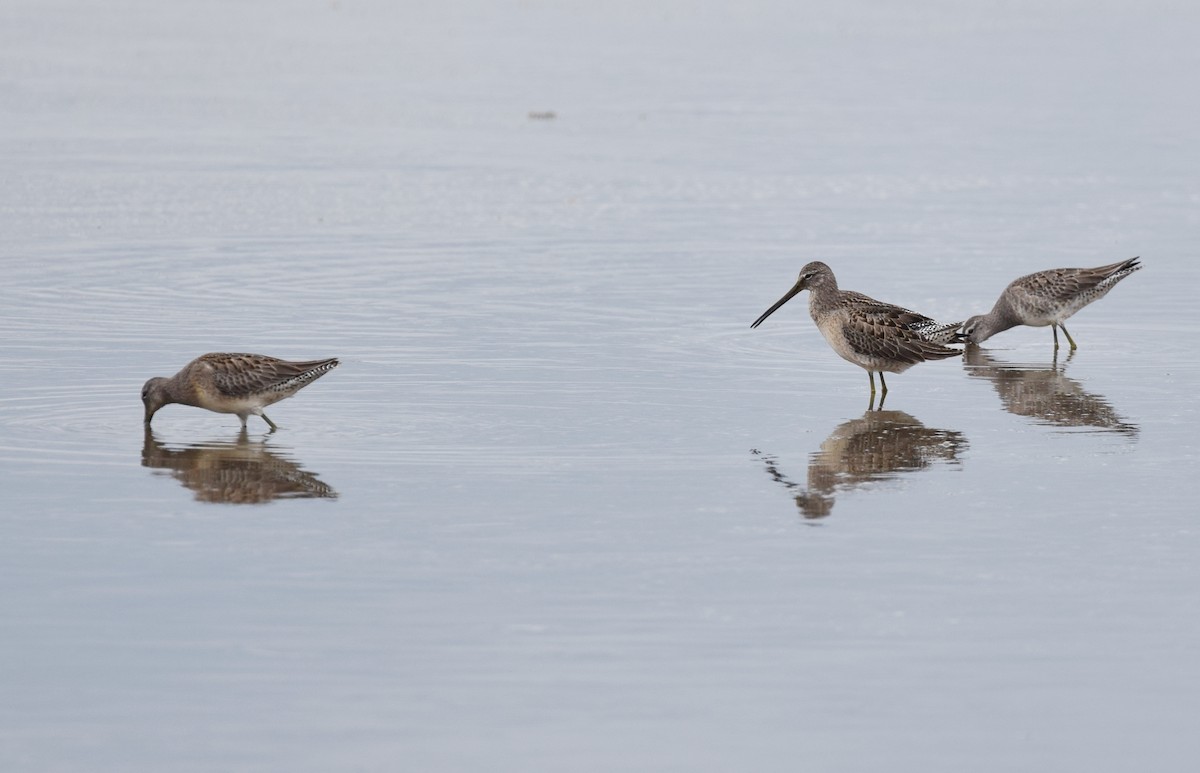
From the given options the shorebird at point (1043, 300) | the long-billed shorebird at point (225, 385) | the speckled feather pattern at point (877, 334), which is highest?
the shorebird at point (1043, 300)

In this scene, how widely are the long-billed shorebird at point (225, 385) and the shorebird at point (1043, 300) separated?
5.42 meters

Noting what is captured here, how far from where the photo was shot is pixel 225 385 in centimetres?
1096

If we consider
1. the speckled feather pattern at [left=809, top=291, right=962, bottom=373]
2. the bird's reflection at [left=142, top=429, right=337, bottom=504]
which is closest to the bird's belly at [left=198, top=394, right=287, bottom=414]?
the bird's reflection at [left=142, top=429, right=337, bottom=504]

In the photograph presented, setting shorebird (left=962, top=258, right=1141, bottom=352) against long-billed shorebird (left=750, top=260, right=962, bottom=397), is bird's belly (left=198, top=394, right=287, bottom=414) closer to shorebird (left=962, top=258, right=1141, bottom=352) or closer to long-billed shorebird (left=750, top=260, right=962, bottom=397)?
long-billed shorebird (left=750, top=260, right=962, bottom=397)

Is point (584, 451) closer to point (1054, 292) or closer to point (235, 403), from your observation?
point (235, 403)

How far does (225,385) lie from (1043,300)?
634 cm

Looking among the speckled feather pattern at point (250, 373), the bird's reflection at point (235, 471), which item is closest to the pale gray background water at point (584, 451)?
the bird's reflection at point (235, 471)

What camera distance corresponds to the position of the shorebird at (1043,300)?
1433 cm

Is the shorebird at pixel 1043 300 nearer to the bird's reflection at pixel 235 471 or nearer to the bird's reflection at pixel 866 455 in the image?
the bird's reflection at pixel 866 455

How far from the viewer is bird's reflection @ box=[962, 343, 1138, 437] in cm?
1155

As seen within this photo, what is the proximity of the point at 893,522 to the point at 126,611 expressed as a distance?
3523 millimetres

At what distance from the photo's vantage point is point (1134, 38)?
36688 mm

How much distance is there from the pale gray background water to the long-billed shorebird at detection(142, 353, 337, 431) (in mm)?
217

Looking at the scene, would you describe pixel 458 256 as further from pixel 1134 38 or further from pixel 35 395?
pixel 1134 38
